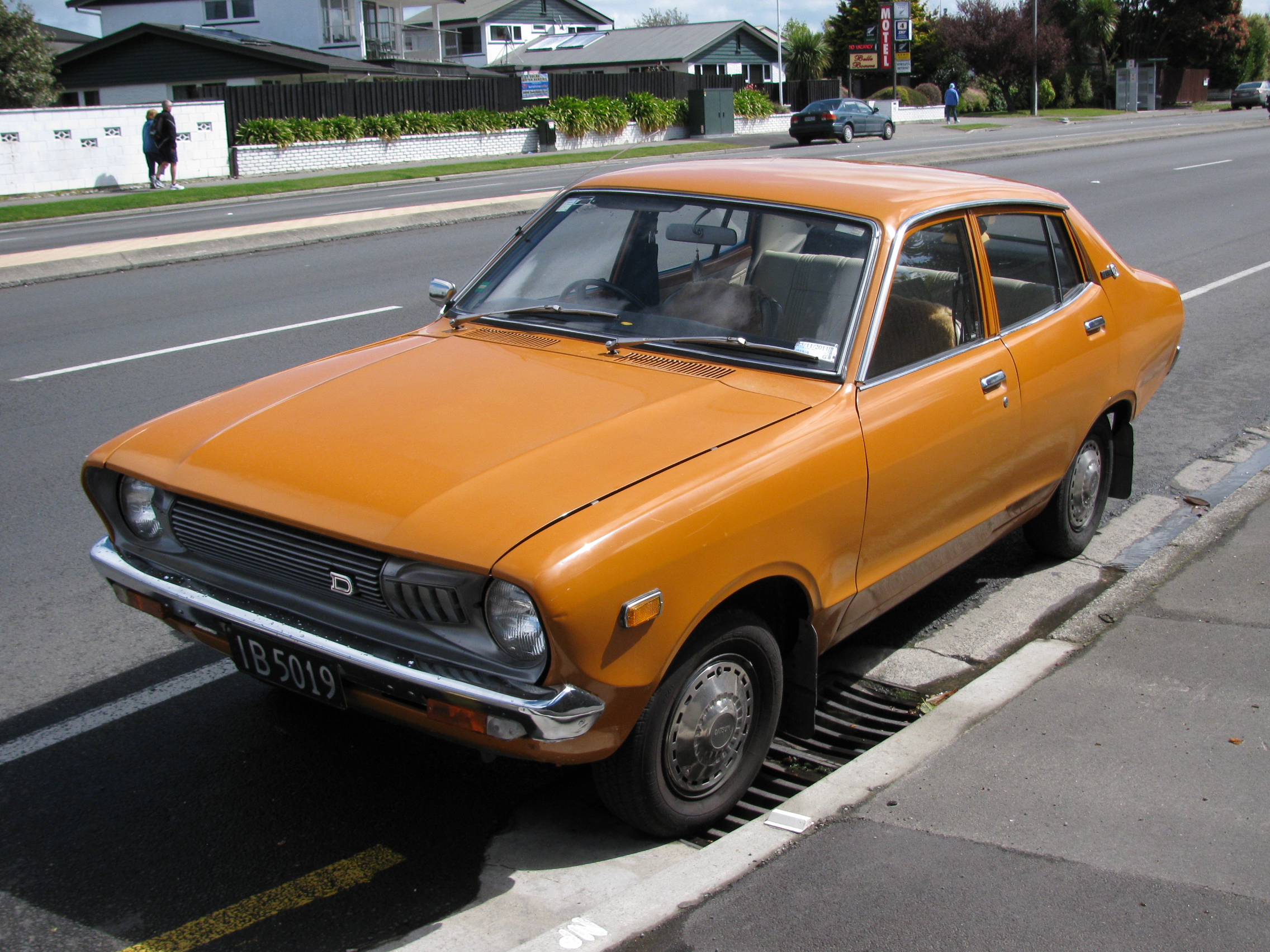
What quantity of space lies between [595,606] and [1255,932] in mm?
1679

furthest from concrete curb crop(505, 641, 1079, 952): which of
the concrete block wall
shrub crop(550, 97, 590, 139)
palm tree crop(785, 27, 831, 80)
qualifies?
palm tree crop(785, 27, 831, 80)

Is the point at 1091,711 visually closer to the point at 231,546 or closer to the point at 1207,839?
the point at 1207,839

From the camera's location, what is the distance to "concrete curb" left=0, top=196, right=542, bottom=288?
43.5ft

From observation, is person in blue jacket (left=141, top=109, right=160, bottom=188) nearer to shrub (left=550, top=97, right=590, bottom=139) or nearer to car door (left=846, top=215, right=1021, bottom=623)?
shrub (left=550, top=97, right=590, bottom=139)

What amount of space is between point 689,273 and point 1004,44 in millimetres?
71065

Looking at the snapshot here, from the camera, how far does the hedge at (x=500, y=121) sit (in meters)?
33.0

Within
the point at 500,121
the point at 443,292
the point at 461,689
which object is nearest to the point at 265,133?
the point at 500,121

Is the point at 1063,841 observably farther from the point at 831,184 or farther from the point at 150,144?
the point at 150,144

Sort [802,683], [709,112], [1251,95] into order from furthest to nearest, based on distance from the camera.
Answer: [1251,95], [709,112], [802,683]

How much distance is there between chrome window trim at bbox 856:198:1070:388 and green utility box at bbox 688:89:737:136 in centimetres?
4421

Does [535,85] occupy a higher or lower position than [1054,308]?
higher

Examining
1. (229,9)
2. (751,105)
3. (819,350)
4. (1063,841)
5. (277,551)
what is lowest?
(1063,841)

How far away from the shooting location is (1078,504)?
5375 mm

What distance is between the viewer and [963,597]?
5215mm
